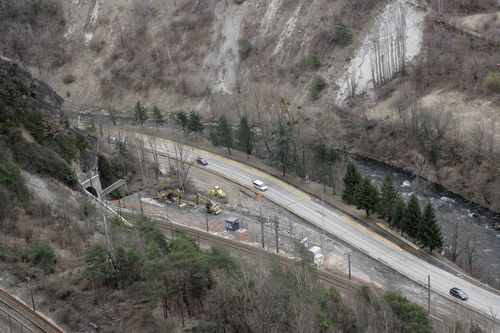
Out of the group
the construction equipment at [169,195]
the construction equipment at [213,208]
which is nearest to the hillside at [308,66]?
the construction equipment at [213,208]

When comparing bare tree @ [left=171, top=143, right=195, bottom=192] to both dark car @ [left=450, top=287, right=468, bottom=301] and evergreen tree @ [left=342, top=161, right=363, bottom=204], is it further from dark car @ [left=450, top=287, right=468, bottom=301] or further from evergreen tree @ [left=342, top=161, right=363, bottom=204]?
dark car @ [left=450, top=287, right=468, bottom=301]

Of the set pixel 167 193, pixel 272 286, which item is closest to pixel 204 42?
pixel 167 193

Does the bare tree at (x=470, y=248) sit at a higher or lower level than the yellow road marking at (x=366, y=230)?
lower

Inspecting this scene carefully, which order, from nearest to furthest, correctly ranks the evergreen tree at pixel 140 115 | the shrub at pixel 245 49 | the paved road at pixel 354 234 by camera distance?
the paved road at pixel 354 234
the evergreen tree at pixel 140 115
the shrub at pixel 245 49

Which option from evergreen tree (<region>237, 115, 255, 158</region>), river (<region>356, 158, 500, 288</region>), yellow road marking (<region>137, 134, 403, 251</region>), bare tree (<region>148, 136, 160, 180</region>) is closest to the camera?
river (<region>356, 158, 500, 288</region>)

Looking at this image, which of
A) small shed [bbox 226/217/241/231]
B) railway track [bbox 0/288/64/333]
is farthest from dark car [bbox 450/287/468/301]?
railway track [bbox 0/288/64/333]

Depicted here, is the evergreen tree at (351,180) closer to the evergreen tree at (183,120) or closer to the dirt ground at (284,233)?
the dirt ground at (284,233)
